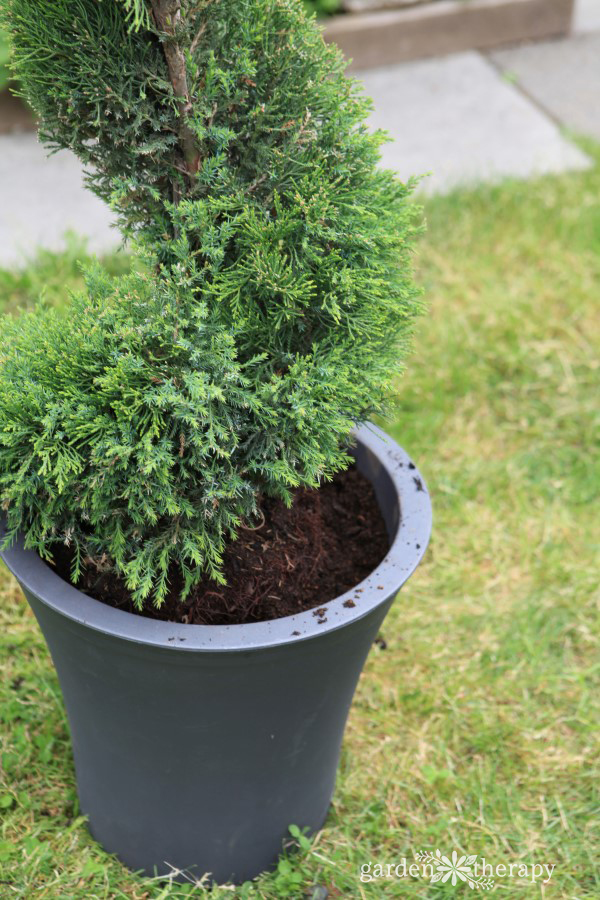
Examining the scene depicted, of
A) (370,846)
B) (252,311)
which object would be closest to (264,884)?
(370,846)

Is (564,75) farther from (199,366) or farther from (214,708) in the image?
(214,708)

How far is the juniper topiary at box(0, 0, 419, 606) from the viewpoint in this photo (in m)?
1.42

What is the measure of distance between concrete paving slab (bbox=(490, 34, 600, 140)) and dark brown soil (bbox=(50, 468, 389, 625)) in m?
3.45

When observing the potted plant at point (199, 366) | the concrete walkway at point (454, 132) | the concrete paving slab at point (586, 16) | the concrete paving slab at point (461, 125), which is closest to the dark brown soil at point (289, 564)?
the potted plant at point (199, 366)

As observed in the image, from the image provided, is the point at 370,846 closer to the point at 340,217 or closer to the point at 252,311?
the point at 252,311

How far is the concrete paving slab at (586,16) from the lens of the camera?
5.60 metres

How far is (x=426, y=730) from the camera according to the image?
232 centimetres

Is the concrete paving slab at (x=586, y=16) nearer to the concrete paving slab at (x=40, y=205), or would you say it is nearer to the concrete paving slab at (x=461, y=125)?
the concrete paving slab at (x=461, y=125)

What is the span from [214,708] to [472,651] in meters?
1.13

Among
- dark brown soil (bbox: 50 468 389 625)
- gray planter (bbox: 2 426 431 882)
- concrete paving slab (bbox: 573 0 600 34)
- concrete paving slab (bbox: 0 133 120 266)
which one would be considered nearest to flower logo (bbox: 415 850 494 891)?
gray planter (bbox: 2 426 431 882)

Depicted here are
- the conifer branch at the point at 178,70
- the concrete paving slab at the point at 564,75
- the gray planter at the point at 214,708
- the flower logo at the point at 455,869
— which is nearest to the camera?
the conifer branch at the point at 178,70

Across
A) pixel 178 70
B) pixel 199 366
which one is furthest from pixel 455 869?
pixel 178 70

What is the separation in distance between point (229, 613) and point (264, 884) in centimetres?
71

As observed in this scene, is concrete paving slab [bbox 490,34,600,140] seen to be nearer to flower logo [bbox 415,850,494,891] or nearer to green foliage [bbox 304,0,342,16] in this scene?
green foliage [bbox 304,0,342,16]
